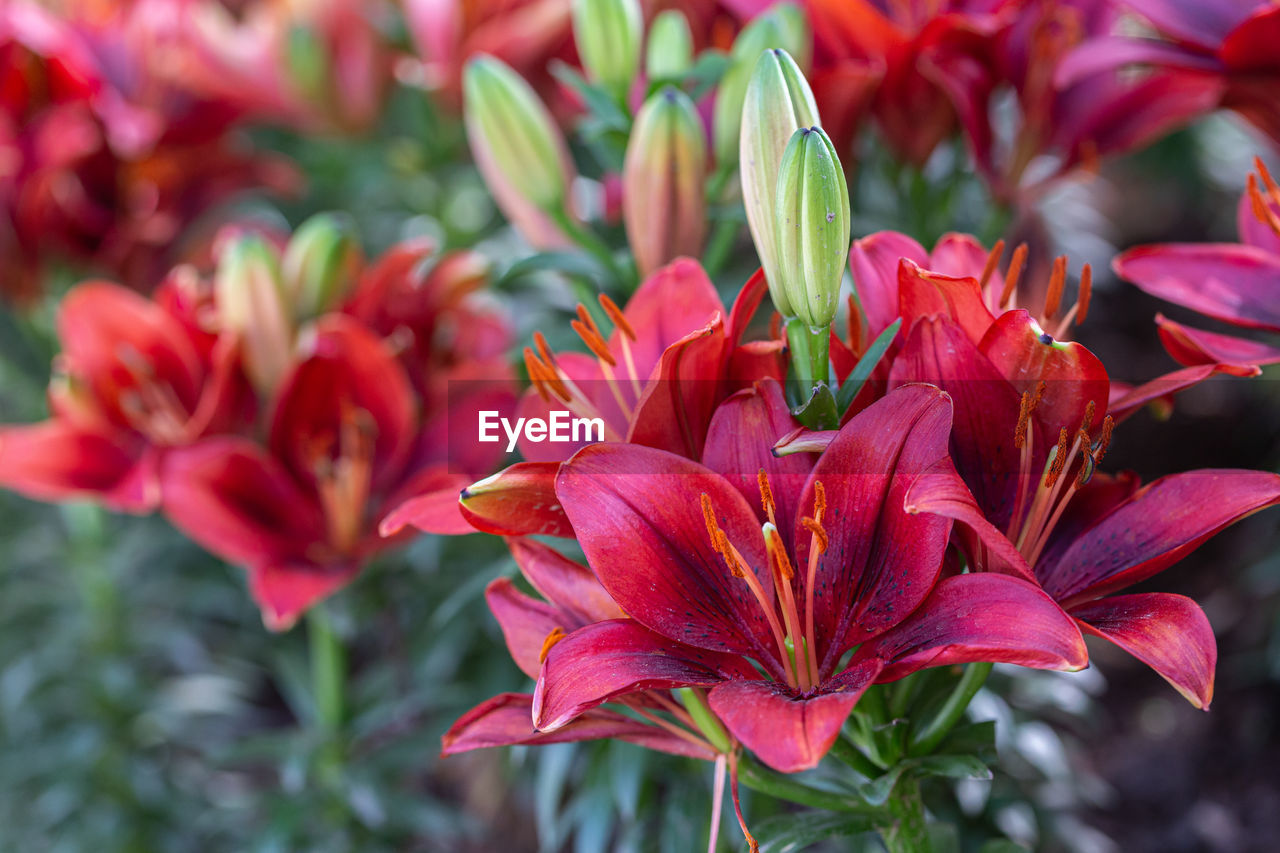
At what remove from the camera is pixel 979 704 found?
668 mm

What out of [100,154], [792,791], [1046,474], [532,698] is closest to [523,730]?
[532,698]

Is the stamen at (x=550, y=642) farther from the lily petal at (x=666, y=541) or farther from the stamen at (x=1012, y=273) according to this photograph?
the stamen at (x=1012, y=273)

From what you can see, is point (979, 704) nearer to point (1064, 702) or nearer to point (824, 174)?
point (1064, 702)

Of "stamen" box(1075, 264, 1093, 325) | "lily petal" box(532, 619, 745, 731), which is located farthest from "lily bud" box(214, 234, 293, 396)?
"stamen" box(1075, 264, 1093, 325)

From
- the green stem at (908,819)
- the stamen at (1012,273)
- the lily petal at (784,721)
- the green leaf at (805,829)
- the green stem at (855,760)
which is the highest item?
the stamen at (1012,273)

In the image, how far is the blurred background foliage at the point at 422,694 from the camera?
0.76m

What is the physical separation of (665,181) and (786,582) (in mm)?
275

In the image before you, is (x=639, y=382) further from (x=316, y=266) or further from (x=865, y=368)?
(x=316, y=266)

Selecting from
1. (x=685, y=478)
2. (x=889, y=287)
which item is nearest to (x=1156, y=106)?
(x=889, y=287)

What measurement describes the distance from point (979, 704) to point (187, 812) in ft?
2.64

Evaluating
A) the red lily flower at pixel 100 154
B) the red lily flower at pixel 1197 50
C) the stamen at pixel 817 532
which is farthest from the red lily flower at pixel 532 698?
the red lily flower at pixel 100 154

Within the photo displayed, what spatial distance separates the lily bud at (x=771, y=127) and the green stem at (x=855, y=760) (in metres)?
0.18

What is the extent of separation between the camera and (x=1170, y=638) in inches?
14.1

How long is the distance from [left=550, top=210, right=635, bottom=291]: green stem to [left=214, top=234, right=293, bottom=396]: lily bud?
19 cm
